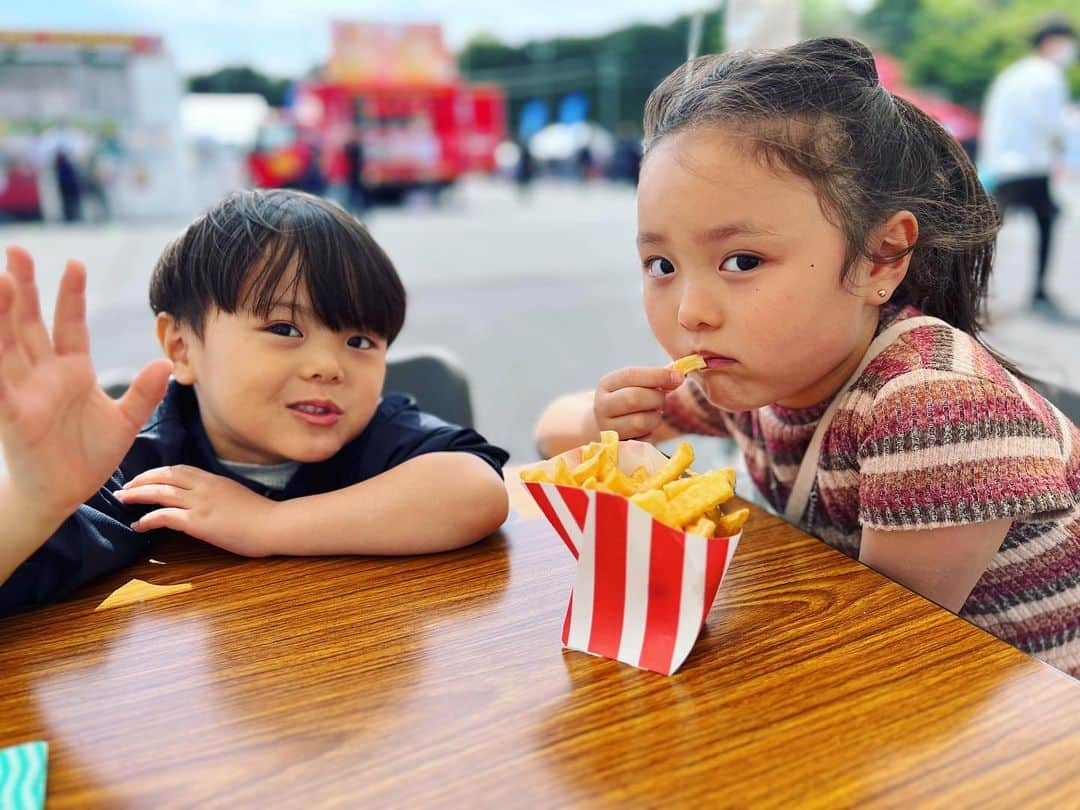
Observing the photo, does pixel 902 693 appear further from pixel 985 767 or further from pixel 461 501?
pixel 461 501

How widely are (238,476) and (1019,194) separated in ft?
19.6

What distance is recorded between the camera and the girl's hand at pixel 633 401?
3.49 ft

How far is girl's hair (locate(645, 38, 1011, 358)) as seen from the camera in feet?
3.21

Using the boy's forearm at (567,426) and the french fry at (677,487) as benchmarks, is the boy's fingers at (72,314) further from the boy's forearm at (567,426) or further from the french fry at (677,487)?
the boy's forearm at (567,426)

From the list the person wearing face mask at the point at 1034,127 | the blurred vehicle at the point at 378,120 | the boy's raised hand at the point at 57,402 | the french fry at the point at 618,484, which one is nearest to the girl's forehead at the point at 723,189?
the french fry at the point at 618,484

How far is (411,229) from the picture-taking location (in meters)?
13.1

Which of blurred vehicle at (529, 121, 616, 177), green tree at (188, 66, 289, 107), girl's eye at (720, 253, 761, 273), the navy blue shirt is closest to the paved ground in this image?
the navy blue shirt

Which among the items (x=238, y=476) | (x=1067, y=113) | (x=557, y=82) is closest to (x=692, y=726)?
(x=238, y=476)

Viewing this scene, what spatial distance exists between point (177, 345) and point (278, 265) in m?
0.22

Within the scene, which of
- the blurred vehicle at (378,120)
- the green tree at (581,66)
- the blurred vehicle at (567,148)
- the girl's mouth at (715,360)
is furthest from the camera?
the green tree at (581,66)

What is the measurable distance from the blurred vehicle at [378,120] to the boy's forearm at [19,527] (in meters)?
16.5

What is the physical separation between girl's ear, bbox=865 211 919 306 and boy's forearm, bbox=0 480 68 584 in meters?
0.93

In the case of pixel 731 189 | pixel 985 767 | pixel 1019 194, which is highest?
pixel 731 189

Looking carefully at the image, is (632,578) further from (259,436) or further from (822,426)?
(259,436)
